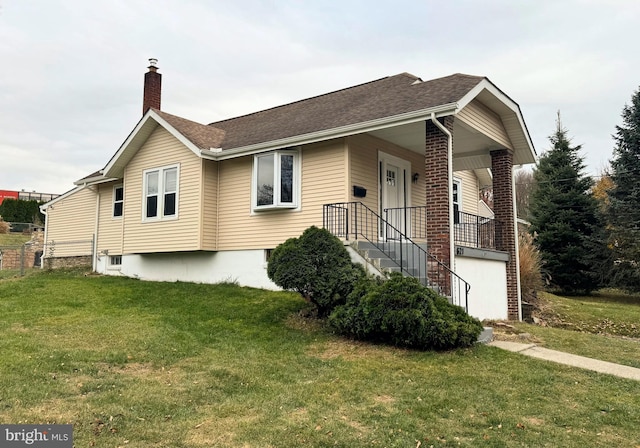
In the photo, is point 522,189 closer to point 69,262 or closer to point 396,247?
point 396,247

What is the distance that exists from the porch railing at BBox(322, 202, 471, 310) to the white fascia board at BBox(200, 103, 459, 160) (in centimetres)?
153

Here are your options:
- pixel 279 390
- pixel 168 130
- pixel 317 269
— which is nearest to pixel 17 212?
pixel 168 130

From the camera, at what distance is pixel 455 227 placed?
40.5 feet

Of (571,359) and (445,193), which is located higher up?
(445,193)

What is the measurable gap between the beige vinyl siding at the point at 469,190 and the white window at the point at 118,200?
438 inches

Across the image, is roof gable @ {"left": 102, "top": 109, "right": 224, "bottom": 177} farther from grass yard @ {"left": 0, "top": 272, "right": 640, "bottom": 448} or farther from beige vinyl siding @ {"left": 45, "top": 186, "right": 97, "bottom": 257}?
grass yard @ {"left": 0, "top": 272, "right": 640, "bottom": 448}

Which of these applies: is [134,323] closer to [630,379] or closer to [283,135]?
[283,135]

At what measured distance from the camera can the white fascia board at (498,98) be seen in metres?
9.33

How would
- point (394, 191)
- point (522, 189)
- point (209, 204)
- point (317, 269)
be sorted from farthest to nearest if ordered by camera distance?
point (522, 189)
point (209, 204)
point (394, 191)
point (317, 269)

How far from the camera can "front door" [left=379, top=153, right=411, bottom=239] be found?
39.2ft

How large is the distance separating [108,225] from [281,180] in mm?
7871

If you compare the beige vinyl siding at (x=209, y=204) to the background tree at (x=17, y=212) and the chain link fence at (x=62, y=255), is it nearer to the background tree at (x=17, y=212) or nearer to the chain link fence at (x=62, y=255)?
the chain link fence at (x=62, y=255)

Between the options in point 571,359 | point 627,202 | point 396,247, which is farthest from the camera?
point 627,202

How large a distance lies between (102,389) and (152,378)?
620mm
